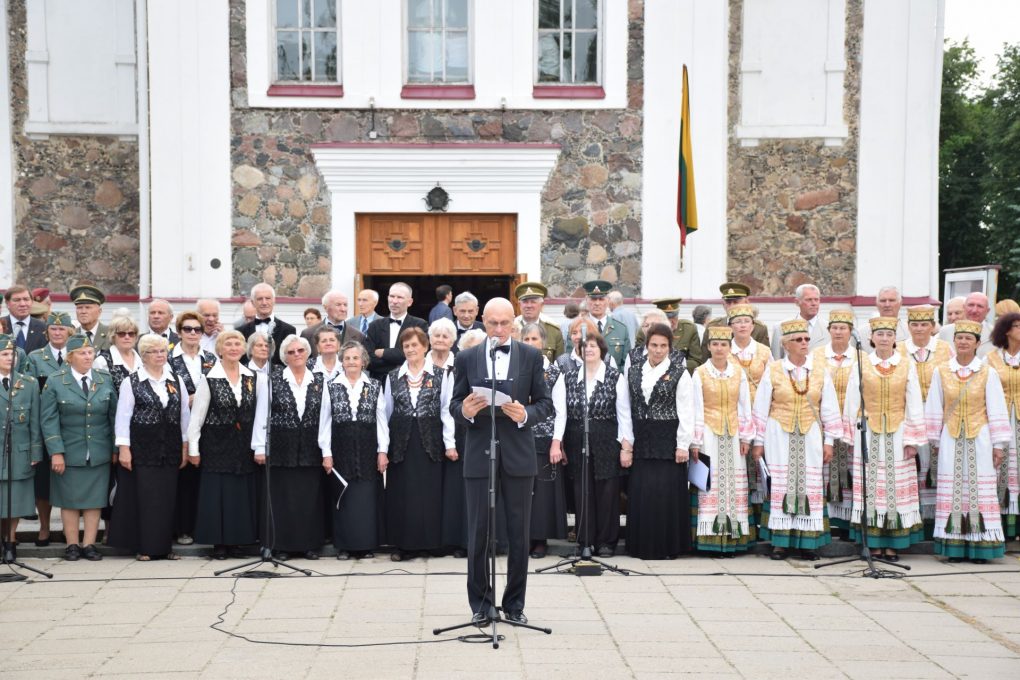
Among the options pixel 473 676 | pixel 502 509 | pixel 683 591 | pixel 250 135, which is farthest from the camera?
pixel 250 135

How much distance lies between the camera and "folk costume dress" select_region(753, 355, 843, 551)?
9.07 m

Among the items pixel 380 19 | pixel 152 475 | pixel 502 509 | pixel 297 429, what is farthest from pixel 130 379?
pixel 380 19

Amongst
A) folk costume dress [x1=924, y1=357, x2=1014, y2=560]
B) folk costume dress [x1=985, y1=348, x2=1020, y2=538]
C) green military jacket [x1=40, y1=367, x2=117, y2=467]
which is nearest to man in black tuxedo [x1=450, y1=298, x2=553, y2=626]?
green military jacket [x1=40, y1=367, x2=117, y2=467]

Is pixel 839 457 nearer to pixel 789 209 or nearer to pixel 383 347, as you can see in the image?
pixel 383 347

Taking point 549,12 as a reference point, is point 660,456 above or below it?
below

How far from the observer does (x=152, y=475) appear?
29.5 ft

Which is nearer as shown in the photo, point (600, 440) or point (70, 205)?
point (600, 440)

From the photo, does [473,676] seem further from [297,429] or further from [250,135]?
[250,135]

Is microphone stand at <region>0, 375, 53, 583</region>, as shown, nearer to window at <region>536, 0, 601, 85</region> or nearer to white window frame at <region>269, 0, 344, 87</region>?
white window frame at <region>269, 0, 344, 87</region>

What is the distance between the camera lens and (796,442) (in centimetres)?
916

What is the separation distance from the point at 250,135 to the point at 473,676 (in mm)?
8919

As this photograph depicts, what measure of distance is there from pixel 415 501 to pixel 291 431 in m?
1.07

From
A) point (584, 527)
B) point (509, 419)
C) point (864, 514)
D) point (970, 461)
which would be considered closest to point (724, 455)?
point (864, 514)

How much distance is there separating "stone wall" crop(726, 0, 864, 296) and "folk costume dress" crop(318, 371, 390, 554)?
238 inches
